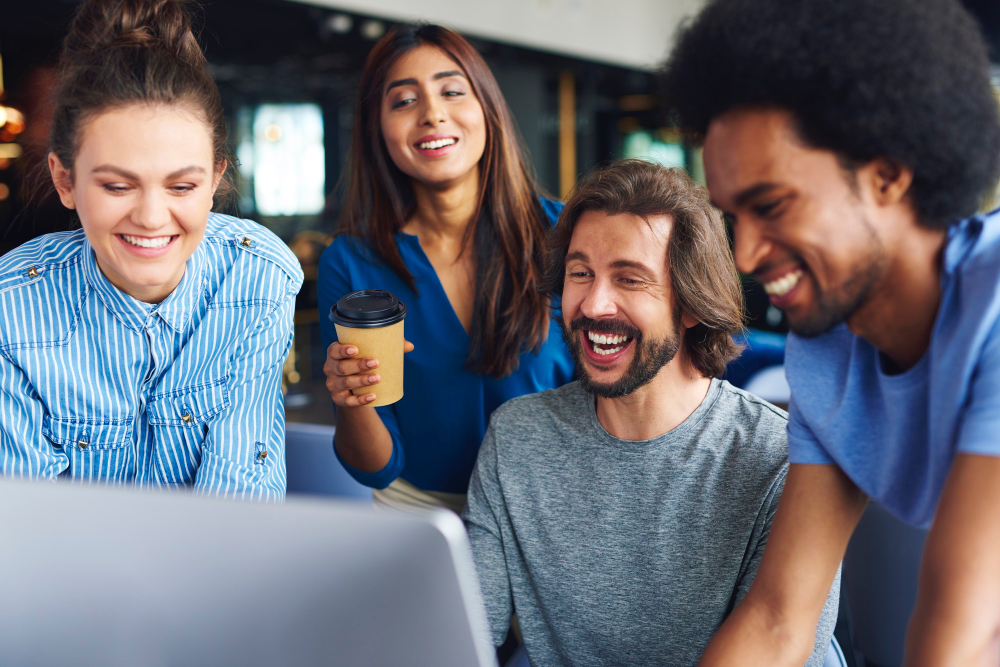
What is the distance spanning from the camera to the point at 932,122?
77 centimetres

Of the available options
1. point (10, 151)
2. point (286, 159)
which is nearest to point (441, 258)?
point (10, 151)

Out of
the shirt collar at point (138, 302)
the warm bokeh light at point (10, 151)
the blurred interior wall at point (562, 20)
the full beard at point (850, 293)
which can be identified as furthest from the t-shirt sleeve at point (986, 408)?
the blurred interior wall at point (562, 20)

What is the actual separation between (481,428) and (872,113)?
3.64ft

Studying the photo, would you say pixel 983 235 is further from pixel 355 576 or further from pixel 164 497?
pixel 164 497

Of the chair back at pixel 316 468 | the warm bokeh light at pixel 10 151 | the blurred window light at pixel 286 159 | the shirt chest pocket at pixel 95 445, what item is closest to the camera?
the shirt chest pocket at pixel 95 445

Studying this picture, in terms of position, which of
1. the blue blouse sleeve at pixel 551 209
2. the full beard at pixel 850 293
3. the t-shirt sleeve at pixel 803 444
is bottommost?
the t-shirt sleeve at pixel 803 444

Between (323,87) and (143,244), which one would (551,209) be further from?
(323,87)

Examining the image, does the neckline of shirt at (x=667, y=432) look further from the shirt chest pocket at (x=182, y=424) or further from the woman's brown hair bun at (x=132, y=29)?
the woman's brown hair bun at (x=132, y=29)

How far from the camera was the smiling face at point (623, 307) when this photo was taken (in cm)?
139

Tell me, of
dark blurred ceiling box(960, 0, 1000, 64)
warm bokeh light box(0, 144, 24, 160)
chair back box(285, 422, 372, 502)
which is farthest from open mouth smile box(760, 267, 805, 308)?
dark blurred ceiling box(960, 0, 1000, 64)

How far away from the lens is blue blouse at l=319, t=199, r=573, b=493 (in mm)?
1699

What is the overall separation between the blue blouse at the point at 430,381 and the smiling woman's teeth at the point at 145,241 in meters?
0.58

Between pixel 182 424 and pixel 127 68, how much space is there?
1.74 feet

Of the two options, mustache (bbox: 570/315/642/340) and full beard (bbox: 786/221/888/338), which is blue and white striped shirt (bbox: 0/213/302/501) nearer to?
mustache (bbox: 570/315/642/340)
